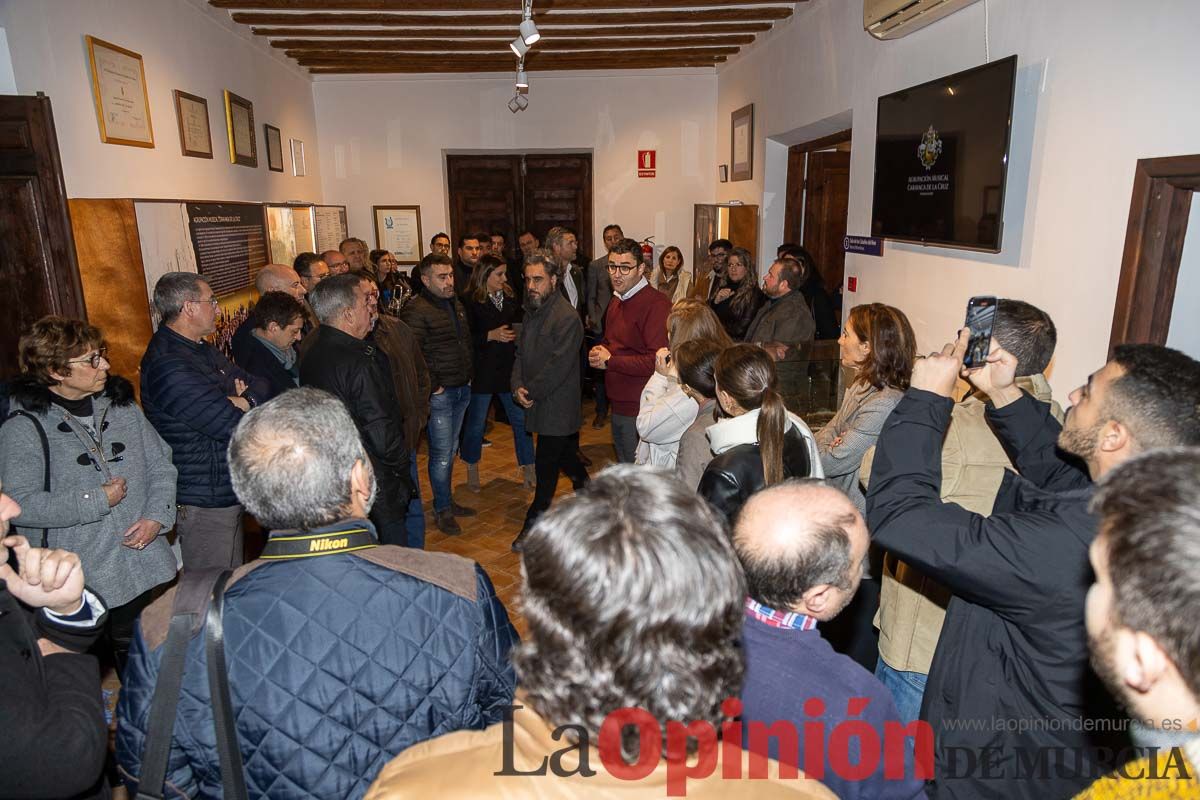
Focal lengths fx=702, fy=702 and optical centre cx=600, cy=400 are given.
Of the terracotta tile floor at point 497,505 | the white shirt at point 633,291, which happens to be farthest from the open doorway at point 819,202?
the white shirt at point 633,291

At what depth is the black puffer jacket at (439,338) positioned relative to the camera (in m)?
4.54

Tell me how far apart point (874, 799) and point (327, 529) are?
111 centimetres

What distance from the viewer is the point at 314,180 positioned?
340 inches

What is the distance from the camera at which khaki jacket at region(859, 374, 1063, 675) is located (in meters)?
2.04

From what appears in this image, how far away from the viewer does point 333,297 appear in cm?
314

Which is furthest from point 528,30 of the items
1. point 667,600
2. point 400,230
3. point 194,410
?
point 400,230

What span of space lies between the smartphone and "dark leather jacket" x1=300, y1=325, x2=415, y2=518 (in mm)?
2335

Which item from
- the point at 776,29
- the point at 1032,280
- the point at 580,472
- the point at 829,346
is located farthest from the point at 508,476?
the point at 776,29

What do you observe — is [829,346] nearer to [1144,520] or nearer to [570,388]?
[570,388]

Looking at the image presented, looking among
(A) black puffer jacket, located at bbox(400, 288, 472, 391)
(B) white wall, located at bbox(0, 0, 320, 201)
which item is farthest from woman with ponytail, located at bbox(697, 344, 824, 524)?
(B) white wall, located at bbox(0, 0, 320, 201)

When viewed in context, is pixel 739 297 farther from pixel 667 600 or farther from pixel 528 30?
pixel 667 600

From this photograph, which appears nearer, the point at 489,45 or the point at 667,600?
the point at 667,600

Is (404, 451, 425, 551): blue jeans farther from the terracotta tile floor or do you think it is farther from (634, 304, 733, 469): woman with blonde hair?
(634, 304, 733, 469): woman with blonde hair

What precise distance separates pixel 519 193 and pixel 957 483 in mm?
8133
